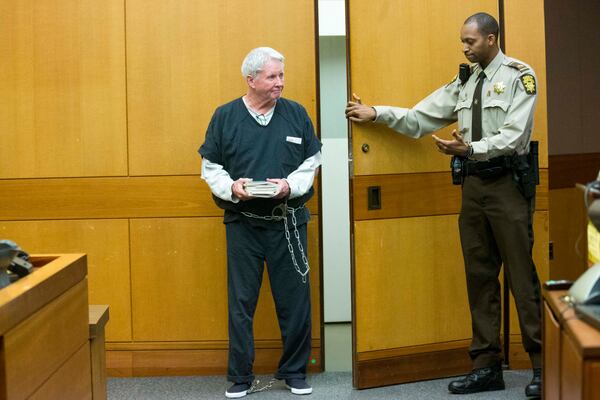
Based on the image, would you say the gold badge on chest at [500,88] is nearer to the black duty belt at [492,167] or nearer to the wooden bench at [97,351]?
the black duty belt at [492,167]

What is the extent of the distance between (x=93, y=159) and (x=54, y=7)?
75cm

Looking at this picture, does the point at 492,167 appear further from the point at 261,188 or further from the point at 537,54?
the point at 261,188

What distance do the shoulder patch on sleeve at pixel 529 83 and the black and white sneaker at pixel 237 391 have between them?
1799 mm

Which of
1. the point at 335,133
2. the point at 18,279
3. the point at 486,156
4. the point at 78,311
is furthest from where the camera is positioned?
the point at 335,133

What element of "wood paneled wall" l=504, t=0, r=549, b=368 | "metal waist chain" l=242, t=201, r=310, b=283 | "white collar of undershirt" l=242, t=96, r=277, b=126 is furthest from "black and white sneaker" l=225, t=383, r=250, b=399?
"wood paneled wall" l=504, t=0, r=549, b=368

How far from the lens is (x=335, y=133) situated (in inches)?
210

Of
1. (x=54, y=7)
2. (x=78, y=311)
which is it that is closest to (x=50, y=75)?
(x=54, y=7)

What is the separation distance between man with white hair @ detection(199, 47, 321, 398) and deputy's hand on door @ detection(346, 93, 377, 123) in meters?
0.21

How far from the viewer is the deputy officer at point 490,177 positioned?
401cm

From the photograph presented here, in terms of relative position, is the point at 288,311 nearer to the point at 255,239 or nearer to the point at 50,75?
the point at 255,239

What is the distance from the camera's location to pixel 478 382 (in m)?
4.24

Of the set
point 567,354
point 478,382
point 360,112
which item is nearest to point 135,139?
point 360,112

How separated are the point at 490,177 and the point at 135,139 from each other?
170cm

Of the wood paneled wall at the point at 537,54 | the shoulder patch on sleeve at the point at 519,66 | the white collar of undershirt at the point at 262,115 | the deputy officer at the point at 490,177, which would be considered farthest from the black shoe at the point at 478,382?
the white collar of undershirt at the point at 262,115
